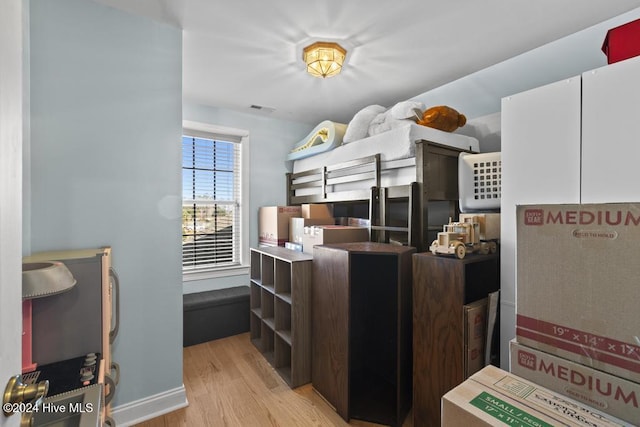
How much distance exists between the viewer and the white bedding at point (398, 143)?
81.8 inches

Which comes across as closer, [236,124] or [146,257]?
[146,257]

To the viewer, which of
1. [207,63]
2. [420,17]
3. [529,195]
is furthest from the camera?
[207,63]

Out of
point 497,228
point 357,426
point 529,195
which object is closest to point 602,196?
point 529,195

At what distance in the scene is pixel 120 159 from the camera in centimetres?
179

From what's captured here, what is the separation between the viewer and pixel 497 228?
1.75 meters

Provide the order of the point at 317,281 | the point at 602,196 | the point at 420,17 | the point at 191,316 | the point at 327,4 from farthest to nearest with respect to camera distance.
A: the point at 191,316 < the point at 317,281 < the point at 420,17 < the point at 327,4 < the point at 602,196

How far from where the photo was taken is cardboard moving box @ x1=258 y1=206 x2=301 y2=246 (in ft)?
10.5

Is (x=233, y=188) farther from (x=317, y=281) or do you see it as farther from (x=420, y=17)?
(x=420, y=17)

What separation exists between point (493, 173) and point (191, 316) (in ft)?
9.41

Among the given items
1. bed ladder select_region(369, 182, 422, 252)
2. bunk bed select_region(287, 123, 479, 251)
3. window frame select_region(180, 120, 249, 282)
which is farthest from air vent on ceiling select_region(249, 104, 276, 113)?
bed ladder select_region(369, 182, 422, 252)

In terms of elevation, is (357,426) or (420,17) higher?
(420,17)

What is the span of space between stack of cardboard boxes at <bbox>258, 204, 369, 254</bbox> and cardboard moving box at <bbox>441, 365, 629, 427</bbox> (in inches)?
62.7

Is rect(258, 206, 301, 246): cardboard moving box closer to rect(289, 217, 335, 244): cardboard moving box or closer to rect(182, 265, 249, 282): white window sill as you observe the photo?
rect(289, 217, 335, 244): cardboard moving box

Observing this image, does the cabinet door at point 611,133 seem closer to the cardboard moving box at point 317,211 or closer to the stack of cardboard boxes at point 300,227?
the stack of cardboard boxes at point 300,227
